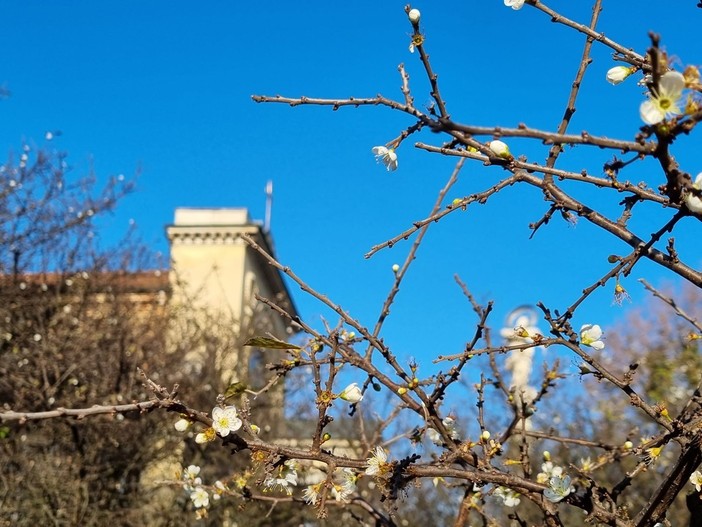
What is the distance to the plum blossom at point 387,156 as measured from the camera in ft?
7.84

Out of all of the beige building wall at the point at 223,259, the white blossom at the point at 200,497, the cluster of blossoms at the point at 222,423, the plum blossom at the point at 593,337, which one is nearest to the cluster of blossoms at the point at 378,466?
the cluster of blossoms at the point at 222,423

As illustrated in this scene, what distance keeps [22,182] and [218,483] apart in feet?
33.6

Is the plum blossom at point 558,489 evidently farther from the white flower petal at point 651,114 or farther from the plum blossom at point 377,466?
the white flower petal at point 651,114

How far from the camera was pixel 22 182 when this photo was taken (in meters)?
12.3

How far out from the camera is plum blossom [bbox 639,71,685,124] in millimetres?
1457

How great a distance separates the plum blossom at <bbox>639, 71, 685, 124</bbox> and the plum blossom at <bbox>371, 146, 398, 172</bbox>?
1.02 metres

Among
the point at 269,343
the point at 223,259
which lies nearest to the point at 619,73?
the point at 269,343

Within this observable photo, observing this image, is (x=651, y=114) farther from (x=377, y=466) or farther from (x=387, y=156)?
(x=377, y=466)

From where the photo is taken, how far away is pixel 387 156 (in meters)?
2.41

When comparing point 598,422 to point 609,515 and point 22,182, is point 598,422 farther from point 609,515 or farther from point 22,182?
point 609,515

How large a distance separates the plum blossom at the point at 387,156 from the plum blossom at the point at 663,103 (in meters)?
1.02

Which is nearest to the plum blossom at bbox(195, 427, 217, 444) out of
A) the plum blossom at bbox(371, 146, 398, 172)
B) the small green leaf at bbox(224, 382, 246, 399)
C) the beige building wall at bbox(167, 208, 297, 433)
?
the small green leaf at bbox(224, 382, 246, 399)

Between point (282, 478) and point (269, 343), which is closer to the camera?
point (269, 343)

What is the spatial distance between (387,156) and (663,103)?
3.48 ft
